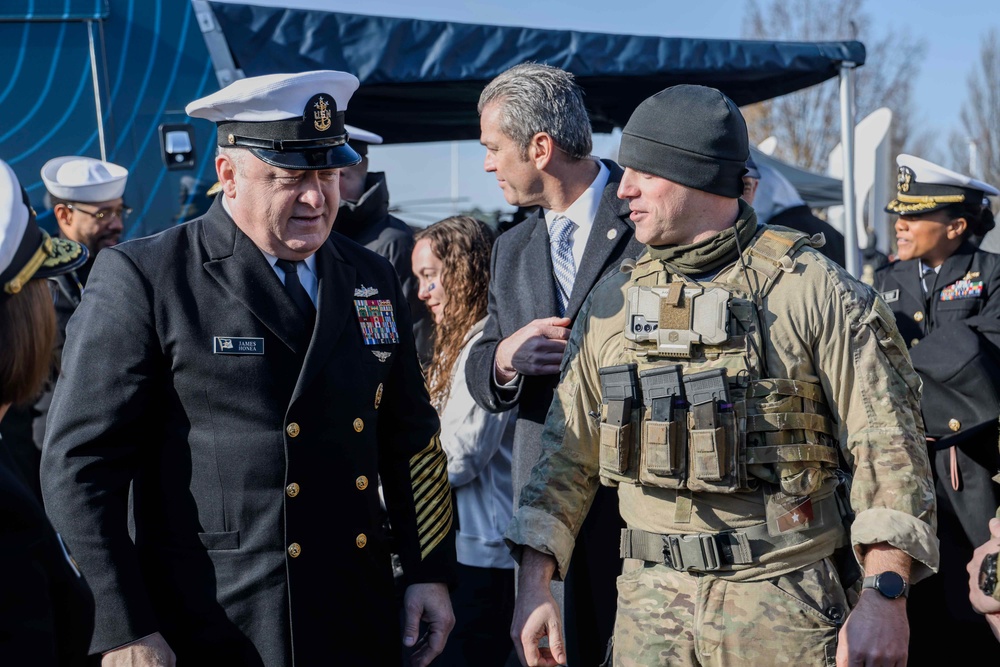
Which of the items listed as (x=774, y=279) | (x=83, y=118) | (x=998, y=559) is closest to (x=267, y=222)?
(x=774, y=279)

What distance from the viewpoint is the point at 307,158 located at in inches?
103

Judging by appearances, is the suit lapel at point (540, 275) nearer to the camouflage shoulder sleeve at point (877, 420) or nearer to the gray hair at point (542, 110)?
the gray hair at point (542, 110)

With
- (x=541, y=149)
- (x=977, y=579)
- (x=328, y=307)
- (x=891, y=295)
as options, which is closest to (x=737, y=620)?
(x=977, y=579)

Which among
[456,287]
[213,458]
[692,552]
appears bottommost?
[692,552]

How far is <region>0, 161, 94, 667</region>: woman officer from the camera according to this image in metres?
1.73

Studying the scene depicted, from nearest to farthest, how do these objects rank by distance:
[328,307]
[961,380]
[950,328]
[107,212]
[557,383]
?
[328,307]
[557,383]
[961,380]
[950,328]
[107,212]

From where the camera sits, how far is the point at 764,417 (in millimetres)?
2492

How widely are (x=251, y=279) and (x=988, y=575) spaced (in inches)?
76.6

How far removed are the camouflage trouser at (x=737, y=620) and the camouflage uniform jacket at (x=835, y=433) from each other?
46 millimetres

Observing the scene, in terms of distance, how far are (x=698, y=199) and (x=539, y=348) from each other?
81 cm

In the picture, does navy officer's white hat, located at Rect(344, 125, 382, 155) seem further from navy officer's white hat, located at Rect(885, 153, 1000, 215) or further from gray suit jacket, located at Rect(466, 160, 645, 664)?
navy officer's white hat, located at Rect(885, 153, 1000, 215)

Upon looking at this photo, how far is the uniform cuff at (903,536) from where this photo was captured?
2.30m

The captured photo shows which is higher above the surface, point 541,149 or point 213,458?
point 541,149

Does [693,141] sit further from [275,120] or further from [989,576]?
[989,576]
